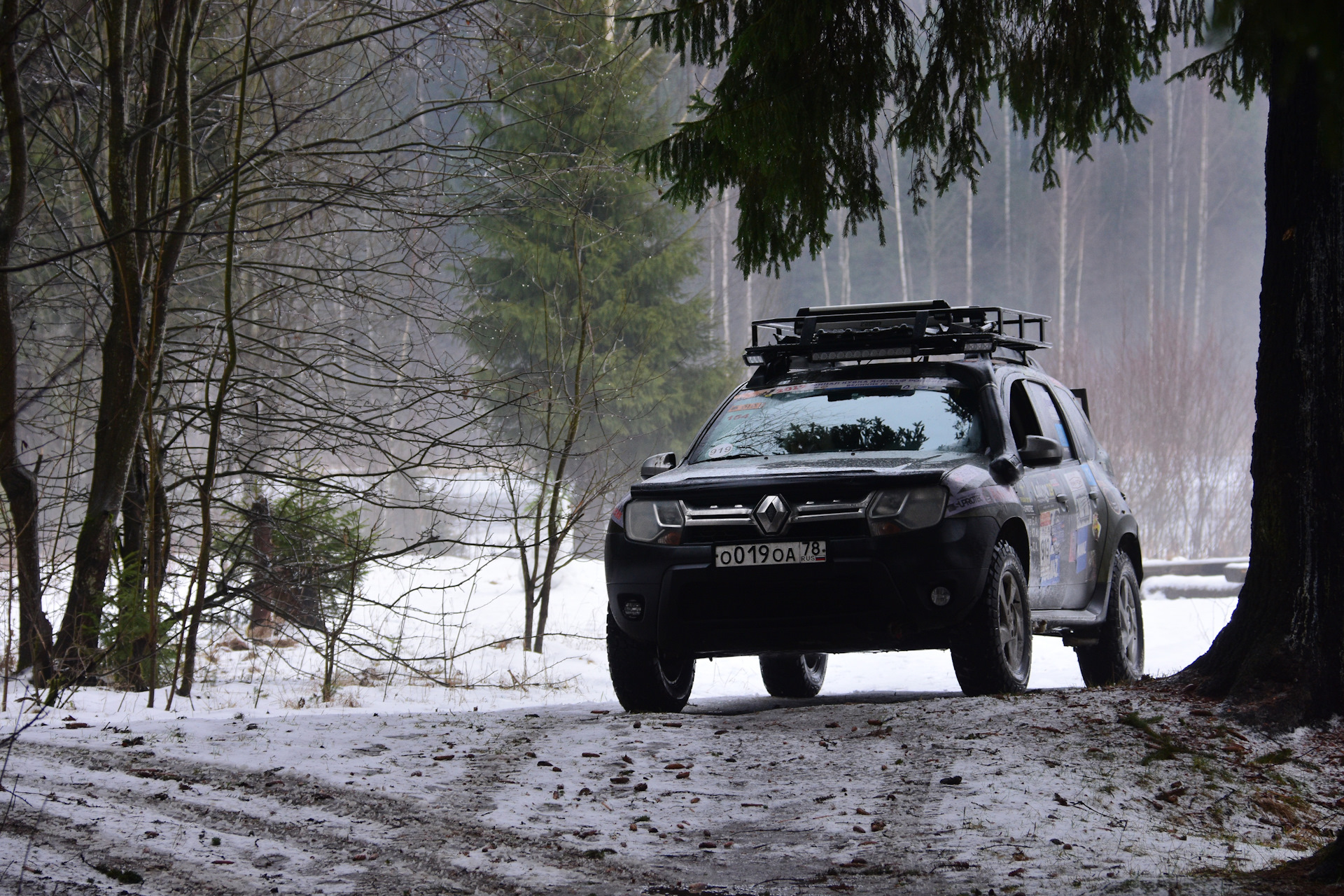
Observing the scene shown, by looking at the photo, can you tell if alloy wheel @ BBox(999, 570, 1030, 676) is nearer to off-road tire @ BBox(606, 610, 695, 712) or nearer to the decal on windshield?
the decal on windshield

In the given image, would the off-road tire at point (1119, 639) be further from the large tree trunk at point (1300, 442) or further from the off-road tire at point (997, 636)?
the large tree trunk at point (1300, 442)

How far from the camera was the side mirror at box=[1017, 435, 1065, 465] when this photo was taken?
689 centimetres

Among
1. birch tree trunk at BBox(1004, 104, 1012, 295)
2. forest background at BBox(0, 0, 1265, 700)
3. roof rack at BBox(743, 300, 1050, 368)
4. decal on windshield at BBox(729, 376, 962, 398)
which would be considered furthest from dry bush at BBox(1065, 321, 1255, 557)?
decal on windshield at BBox(729, 376, 962, 398)

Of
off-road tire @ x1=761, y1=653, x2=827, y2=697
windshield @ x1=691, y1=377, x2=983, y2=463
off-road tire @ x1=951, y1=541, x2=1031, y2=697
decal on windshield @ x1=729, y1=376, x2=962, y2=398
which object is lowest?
off-road tire @ x1=761, y1=653, x2=827, y2=697

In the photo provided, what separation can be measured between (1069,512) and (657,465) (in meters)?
2.59

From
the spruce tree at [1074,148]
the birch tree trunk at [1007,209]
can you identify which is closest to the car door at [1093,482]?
the spruce tree at [1074,148]

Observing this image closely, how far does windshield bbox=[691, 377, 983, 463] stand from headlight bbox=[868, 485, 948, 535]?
80cm

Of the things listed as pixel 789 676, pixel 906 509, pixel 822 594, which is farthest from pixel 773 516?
pixel 789 676

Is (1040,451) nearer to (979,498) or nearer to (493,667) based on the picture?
(979,498)

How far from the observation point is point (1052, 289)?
224ft

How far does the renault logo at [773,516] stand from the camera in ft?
20.0

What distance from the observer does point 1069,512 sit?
768cm

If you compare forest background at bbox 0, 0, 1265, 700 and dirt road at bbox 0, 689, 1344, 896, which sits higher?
forest background at bbox 0, 0, 1265, 700

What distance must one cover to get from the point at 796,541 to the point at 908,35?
3447 millimetres
